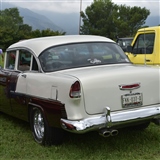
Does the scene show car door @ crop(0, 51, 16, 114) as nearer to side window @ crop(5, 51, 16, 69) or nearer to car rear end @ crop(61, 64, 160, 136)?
side window @ crop(5, 51, 16, 69)

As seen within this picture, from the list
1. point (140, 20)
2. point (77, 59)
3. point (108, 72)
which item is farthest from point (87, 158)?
point (140, 20)

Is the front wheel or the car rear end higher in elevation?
the car rear end

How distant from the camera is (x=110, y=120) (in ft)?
13.3

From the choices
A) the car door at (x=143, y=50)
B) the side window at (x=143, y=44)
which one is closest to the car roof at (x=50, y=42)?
the car door at (x=143, y=50)

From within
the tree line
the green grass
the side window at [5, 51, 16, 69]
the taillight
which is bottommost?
the green grass

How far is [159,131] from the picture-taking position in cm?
540

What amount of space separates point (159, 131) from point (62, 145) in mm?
1693

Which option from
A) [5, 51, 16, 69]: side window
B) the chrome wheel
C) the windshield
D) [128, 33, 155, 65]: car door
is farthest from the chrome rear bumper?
[128, 33, 155, 65]: car door

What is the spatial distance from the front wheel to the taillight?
74cm

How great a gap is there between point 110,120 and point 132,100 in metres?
0.48

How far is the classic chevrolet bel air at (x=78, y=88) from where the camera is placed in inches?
160

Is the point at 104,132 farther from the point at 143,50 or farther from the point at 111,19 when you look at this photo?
the point at 111,19

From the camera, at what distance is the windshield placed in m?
4.89

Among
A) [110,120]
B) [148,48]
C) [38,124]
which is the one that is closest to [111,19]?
[148,48]
